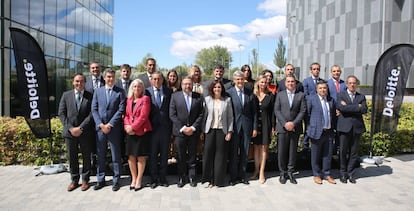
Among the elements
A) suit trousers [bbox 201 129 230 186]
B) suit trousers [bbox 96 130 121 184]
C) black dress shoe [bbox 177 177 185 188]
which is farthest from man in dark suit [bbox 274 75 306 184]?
suit trousers [bbox 96 130 121 184]

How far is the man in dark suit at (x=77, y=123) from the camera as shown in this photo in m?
5.52

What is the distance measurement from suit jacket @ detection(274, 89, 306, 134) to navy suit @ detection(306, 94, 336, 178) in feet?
0.65

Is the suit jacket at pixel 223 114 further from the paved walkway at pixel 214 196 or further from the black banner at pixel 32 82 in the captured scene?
the black banner at pixel 32 82

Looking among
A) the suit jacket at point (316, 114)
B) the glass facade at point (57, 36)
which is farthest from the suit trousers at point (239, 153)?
the glass facade at point (57, 36)

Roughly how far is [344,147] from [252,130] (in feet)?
5.75

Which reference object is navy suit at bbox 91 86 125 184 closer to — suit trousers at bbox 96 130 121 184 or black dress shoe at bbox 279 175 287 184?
suit trousers at bbox 96 130 121 184

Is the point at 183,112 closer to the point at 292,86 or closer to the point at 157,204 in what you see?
the point at 157,204

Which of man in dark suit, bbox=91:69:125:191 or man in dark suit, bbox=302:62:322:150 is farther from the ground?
man in dark suit, bbox=302:62:322:150

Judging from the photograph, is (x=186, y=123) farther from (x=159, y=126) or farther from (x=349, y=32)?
(x=349, y=32)

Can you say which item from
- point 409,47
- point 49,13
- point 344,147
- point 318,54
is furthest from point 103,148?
point 318,54

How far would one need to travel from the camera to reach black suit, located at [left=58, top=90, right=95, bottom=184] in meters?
5.53

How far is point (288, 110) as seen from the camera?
5930 millimetres

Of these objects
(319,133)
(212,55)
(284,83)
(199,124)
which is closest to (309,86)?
(284,83)

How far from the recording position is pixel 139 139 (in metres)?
5.50
